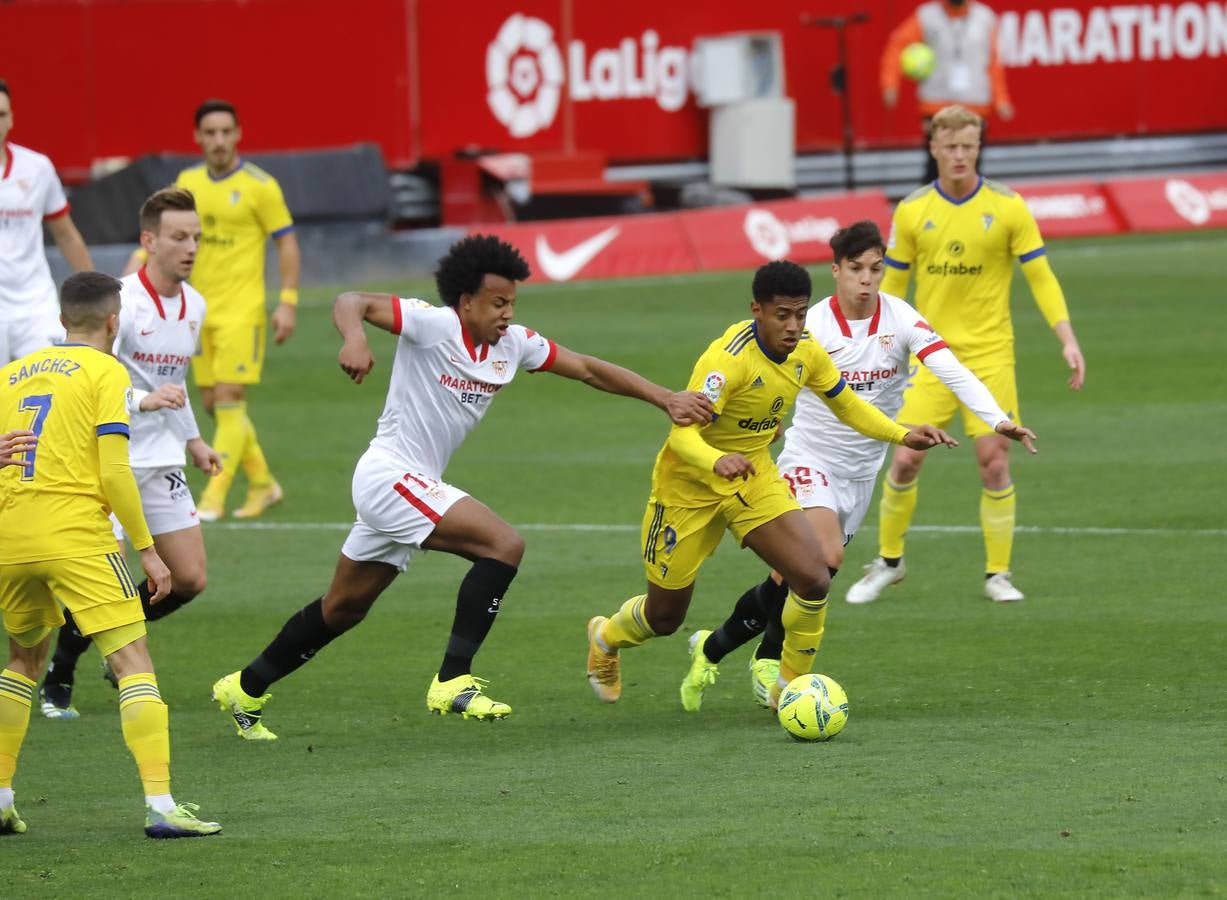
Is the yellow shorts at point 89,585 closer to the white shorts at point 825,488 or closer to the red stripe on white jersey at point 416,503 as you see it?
the red stripe on white jersey at point 416,503

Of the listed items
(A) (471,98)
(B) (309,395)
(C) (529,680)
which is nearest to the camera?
(C) (529,680)

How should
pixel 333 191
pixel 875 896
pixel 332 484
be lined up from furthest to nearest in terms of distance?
pixel 333 191
pixel 332 484
pixel 875 896

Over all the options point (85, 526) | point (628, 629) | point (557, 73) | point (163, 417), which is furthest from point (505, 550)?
point (557, 73)

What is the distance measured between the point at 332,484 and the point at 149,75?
9986 mm

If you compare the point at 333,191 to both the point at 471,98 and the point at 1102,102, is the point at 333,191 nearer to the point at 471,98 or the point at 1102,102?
the point at 471,98

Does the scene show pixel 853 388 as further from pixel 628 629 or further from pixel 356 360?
pixel 356 360

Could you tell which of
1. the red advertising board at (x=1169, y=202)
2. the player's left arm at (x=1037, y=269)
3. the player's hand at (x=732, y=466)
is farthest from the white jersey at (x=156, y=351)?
the red advertising board at (x=1169, y=202)

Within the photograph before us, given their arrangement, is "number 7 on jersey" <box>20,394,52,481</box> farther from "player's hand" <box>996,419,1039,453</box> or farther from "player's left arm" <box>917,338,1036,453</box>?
"player's left arm" <box>917,338,1036,453</box>

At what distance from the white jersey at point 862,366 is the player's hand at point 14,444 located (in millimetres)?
3949

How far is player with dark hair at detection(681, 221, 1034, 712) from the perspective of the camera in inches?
373

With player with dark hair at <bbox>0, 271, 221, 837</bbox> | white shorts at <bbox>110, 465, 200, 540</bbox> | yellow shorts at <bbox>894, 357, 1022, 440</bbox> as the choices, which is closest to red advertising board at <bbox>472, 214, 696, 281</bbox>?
yellow shorts at <bbox>894, 357, 1022, 440</bbox>

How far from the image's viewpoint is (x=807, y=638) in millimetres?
8859

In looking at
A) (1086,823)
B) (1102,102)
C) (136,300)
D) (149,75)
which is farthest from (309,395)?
(1102,102)

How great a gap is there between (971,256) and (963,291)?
199 mm
